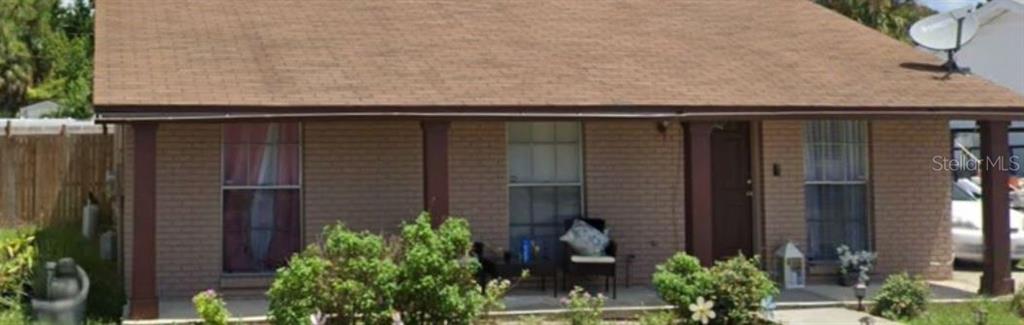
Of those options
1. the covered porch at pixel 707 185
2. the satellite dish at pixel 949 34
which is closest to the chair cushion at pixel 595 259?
the covered porch at pixel 707 185

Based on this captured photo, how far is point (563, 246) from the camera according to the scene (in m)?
11.6

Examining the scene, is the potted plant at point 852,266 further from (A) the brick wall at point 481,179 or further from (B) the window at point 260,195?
(B) the window at point 260,195

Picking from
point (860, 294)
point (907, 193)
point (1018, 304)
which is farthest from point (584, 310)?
point (907, 193)

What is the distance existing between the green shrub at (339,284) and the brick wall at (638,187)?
390 centimetres

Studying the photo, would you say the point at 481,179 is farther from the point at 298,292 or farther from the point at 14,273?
the point at 14,273

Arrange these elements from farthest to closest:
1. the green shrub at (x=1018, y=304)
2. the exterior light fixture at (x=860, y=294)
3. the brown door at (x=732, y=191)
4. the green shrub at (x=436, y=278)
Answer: the brown door at (x=732, y=191) < the exterior light fixture at (x=860, y=294) < the green shrub at (x=1018, y=304) < the green shrub at (x=436, y=278)

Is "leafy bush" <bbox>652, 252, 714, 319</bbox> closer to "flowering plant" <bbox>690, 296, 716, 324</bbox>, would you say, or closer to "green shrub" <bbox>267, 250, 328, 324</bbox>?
"flowering plant" <bbox>690, 296, 716, 324</bbox>

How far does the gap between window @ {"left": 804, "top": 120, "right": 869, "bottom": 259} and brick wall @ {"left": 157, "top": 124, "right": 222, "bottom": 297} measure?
671 cm

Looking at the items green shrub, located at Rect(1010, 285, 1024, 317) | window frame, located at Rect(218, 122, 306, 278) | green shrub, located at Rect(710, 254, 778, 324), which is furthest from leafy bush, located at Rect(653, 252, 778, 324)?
window frame, located at Rect(218, 122, 306, 278)

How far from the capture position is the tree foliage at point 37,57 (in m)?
35.1

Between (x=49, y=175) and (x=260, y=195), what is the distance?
17.5 feet

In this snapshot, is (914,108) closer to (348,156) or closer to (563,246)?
(563,246)

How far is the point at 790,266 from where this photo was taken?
472 inches

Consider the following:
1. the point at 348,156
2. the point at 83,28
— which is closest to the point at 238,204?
the point at 348,156
